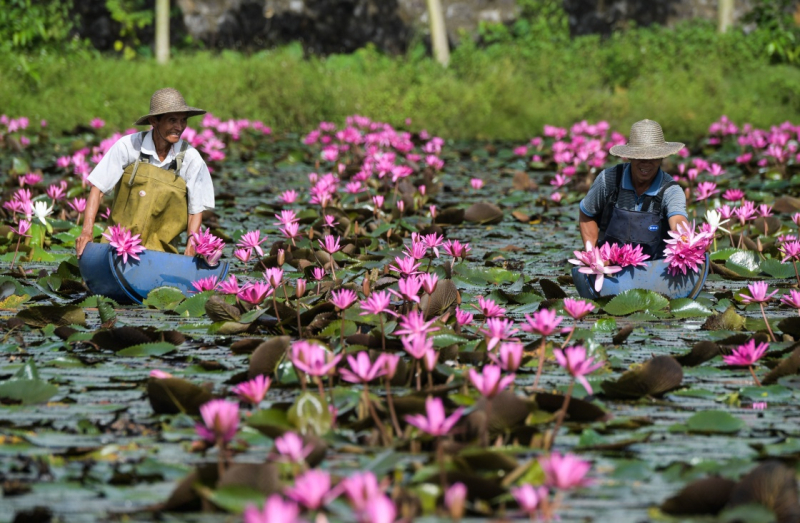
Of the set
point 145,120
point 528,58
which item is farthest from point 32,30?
point 145,120

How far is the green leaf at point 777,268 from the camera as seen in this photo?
17.9ft

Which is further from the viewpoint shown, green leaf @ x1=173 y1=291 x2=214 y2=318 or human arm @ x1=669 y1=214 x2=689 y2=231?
human arm @ x1=669 y1=214 x2=689 y2=231

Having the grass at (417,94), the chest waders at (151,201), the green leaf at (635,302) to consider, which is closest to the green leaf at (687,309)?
the green leaf at (635,302)

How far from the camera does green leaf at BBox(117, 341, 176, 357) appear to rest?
3.70 metres

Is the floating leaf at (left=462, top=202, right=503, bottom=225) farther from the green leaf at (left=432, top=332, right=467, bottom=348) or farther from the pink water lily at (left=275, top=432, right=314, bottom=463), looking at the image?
the pink water lily at (left=275, top=432, right=314, bottom=463)

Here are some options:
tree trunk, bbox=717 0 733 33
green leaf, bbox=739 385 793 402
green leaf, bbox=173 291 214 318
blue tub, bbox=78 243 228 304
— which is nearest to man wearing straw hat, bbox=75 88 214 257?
blue tub, bbox=78 243 228 304

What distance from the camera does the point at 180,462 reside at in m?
2.54

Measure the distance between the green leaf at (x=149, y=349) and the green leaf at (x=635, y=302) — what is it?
80.4 inches

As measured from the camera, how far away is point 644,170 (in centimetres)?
504

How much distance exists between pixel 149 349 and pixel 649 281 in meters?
Answer: 2.37

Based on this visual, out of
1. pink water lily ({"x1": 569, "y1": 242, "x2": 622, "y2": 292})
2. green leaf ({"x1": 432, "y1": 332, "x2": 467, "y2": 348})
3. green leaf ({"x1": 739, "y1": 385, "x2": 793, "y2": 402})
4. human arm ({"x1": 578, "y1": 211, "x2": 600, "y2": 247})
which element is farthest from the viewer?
human arm ({"x1": 578, "y1": 211, "x2": 600, "y2": 247})

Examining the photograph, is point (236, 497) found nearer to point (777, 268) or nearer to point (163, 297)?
point (163, 297)

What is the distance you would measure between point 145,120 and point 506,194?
5.33 m

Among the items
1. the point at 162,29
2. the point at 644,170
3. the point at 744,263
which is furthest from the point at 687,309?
the point at 162,29
